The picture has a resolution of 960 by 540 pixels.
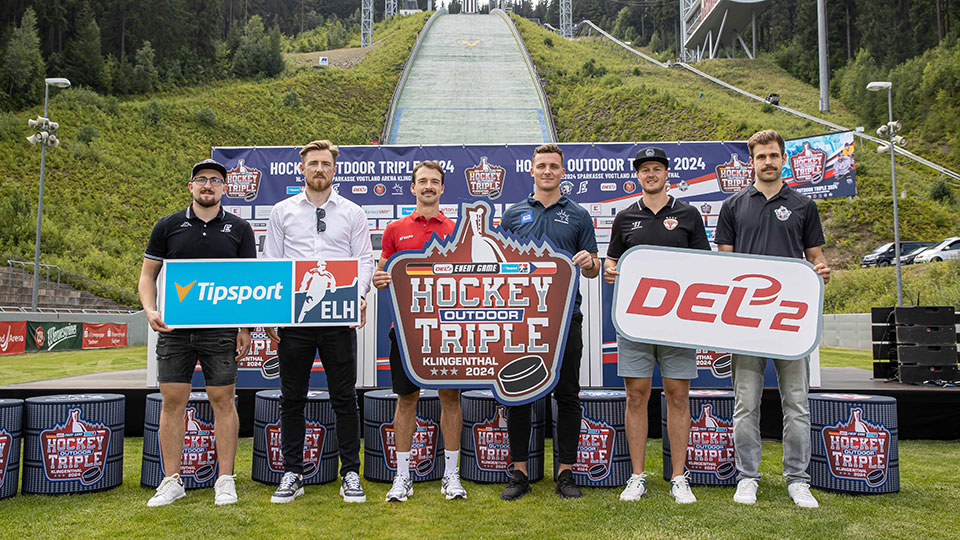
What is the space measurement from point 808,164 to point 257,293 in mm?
9669

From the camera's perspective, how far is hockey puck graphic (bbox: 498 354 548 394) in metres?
3.83

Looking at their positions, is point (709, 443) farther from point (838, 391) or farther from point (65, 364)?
point (65, 364)

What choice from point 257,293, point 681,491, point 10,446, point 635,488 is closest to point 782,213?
point 681,491

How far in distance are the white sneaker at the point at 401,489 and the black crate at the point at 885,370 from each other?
535 centimetres

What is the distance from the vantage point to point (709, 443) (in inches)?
168

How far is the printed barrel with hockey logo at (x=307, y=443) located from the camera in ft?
14.3

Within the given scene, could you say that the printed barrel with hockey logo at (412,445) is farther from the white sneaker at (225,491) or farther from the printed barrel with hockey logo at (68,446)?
the printed barrel with hockey logo at (68,446)

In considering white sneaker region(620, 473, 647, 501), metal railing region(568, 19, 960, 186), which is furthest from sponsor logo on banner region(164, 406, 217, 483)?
metal railing region(568, 19, 960, 186)

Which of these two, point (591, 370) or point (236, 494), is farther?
point (591, 370)

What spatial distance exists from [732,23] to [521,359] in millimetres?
68735

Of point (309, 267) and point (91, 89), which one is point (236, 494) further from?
point (91, 89)

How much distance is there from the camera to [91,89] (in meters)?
40.6

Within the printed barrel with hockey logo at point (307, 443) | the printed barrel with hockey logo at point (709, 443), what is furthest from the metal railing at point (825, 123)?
the printed barrel with hockey logo at point (307, 443)

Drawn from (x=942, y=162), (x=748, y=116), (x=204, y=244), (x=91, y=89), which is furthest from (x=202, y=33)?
(x=204, y=244)
